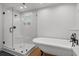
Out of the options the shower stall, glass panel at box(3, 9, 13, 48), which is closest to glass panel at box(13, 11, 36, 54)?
the shower stall

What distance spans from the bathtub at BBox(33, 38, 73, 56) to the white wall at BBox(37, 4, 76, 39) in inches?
2.7

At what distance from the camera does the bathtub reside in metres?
0.93

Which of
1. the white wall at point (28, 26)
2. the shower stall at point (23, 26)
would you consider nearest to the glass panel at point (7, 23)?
the shower stall at point (23, 26)

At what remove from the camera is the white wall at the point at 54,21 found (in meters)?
1.00

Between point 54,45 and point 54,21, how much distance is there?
333mm

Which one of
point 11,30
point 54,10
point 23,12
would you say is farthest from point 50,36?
point 11,30

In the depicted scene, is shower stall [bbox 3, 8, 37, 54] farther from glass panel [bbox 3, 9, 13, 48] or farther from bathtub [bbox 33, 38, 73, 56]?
bathtub [bbox 33, 38, 73, 56]

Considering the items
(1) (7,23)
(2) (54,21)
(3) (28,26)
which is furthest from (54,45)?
(1) (7,23)

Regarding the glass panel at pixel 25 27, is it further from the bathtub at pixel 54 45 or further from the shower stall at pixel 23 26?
the bathtub at pixel 54 45

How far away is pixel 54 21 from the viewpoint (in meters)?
1.04

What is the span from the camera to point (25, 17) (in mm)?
1020

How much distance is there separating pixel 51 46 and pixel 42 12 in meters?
0.48

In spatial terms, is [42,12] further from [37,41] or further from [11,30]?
[11,30]

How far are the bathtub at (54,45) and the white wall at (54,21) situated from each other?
0.23 feet
